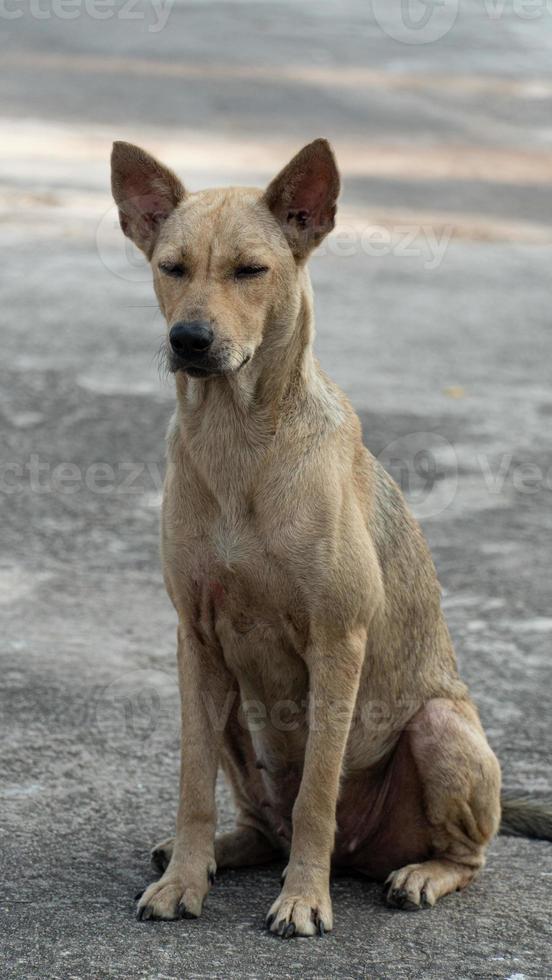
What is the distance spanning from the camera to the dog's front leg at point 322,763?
471cm

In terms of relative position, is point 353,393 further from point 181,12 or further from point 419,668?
point 181,12

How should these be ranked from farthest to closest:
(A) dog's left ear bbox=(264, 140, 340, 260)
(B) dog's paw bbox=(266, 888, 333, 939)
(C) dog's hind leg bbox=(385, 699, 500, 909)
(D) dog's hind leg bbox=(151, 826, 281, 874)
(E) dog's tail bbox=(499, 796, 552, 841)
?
(E) dog's tail bbox=(499, 796, 552, 841), (D) dog's hind leg bbox=(151, 826, 281, 874), (C) dog's hind leg bbox=(385, 699, 500, 909), (A) dog's left ear bbox=(264, 140, 340, 260), (B) dog's paw bbox=(266, 888, 333, 939)

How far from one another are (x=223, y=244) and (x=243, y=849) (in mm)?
2056

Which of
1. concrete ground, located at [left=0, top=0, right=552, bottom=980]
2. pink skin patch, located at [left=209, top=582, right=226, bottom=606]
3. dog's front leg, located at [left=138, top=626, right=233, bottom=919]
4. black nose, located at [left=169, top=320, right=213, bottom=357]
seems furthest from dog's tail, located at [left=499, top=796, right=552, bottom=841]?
black nose, located at [left=169, top=320, right=213, bottom=357]

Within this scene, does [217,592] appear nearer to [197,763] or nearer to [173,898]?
[197,763]

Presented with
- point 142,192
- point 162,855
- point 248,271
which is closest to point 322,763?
point 162,855

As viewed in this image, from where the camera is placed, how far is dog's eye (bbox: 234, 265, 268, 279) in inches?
181

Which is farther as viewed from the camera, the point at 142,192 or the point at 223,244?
the point at 142,192

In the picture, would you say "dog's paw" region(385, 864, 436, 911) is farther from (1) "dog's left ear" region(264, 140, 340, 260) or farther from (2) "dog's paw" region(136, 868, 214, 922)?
(1) "dog's left ear" region(264, 140, 340, 260)

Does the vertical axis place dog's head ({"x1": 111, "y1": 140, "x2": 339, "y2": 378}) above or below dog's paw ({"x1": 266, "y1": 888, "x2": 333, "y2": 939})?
above

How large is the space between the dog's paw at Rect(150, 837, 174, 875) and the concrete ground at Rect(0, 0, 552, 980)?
0.11 metres

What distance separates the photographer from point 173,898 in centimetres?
469

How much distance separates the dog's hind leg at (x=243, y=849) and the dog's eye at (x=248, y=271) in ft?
6.15

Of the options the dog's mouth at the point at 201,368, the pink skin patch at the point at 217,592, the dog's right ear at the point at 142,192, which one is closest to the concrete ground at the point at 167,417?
the pink skin patch at the point at 217,592
